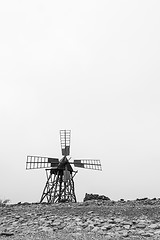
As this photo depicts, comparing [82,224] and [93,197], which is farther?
[93,197]

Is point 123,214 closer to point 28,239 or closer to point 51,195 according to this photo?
point 28,239

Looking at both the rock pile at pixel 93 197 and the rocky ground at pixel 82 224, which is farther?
the rock pile at pixel 93 197

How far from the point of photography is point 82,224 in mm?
11195

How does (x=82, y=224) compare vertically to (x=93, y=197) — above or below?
below

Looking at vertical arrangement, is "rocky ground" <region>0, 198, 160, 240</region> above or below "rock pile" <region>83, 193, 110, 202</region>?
below

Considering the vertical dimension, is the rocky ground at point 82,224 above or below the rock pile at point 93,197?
below

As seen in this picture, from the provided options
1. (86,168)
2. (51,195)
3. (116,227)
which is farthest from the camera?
(86,168)

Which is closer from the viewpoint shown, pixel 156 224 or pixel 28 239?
pixel 28 239

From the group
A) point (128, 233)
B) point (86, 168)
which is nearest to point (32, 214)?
point (128, 233)

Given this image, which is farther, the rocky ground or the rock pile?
the rock pile

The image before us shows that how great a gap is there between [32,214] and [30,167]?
54.0 ft

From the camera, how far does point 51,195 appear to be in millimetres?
28250

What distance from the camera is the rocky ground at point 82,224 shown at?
977cm

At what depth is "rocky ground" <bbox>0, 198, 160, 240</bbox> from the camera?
32.1 feet
